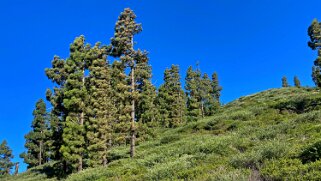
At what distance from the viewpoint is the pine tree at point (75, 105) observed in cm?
3039

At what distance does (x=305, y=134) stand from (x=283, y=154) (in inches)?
195

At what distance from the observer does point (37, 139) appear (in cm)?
6538

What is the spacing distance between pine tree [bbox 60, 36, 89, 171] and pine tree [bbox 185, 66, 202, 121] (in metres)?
28.7

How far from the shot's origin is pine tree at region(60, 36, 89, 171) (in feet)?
99.7

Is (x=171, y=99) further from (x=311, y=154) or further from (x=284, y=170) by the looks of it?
(x=284, y=170)

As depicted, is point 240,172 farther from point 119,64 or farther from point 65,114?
point 65,114

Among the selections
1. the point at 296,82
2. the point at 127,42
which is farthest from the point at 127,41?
the point at 296,82

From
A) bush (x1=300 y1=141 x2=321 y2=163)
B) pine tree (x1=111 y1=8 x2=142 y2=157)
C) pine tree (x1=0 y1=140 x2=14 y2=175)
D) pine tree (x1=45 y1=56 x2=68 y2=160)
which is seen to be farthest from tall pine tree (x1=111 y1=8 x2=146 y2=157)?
pine tree (x1=0 y1=140 x2=14 y2=175)

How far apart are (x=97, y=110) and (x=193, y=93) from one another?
121 feet

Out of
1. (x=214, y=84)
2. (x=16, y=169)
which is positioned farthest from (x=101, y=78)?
(x=214, y=84)

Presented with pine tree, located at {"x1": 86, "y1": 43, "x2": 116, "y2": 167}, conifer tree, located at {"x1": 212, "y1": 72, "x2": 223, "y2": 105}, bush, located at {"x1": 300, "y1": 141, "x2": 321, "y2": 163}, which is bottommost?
bush, located at {"x1": 300, "y1": 141, "x2": 321, "y2": 163}

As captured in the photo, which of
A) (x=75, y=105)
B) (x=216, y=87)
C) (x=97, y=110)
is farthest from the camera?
(x=216, y=87)

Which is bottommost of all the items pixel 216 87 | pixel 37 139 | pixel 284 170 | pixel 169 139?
pixel 284 170

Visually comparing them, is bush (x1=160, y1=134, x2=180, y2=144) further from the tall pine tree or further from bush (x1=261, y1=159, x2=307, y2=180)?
bush (x1=261, y1=159, x2=307, y2=180)
